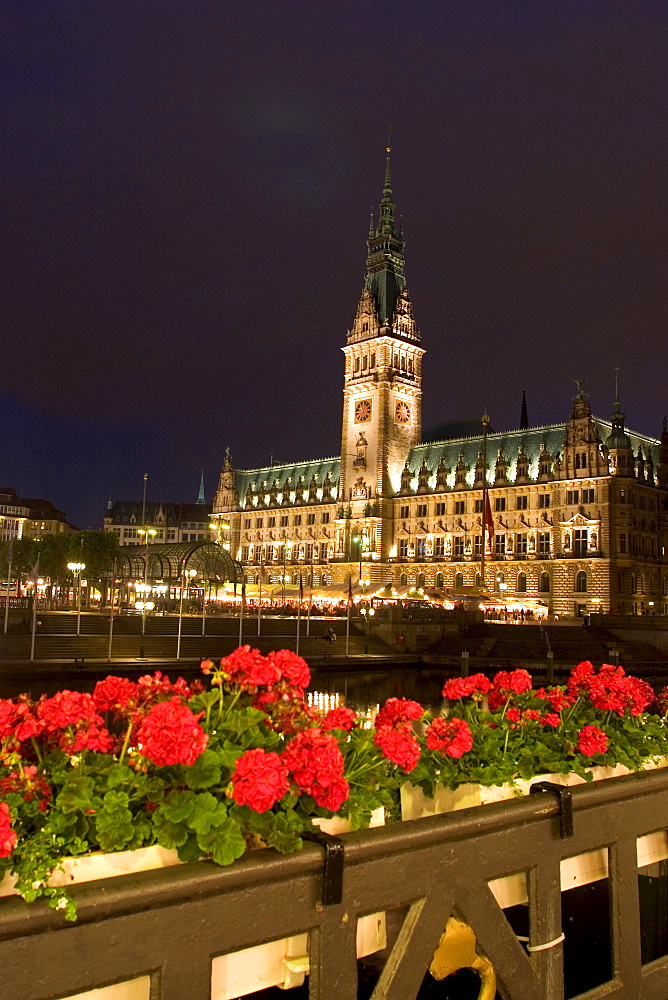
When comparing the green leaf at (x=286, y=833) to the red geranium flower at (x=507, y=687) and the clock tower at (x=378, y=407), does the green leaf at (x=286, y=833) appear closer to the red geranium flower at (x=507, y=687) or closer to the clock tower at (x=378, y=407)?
the red geranium flower at (x=507, y=687)

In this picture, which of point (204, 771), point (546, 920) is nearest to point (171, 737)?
point (204, 771)

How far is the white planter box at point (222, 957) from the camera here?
3.54 meters

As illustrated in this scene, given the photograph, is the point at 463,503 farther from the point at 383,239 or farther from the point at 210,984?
the point at 210,984

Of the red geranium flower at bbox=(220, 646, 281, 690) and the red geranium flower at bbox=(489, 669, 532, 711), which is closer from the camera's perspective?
the red geranium flower at bbox=(220, 646, 281, 690)

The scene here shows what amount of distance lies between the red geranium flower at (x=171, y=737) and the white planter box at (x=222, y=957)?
390mm

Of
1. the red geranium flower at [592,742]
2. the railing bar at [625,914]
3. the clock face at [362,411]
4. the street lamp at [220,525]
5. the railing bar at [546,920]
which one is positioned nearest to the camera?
Result: the railing bar at [546,920]

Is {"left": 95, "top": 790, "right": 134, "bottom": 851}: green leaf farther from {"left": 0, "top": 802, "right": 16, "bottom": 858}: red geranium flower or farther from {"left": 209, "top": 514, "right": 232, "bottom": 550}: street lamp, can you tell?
{"left": 209, "top": 514, "right": 232, "bottom": 550}: street lamp

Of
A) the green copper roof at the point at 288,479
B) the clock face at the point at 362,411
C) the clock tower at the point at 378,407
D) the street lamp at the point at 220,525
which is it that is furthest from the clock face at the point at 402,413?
the street lamp at the point at 220,525

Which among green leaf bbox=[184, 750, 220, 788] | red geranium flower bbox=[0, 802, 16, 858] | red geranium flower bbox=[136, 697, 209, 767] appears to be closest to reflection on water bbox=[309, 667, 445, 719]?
green leaf bbox=[184, 750, 220, 788]

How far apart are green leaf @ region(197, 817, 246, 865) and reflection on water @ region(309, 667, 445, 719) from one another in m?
28.8

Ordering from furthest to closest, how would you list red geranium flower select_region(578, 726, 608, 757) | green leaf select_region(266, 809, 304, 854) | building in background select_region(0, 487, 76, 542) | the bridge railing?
building in background select_region(0, 487, 76, 542)
red geranium flower select_region(578, 726, 608, 757)
green leaf select_region(266, 809, 304, 854)
the bridge railing

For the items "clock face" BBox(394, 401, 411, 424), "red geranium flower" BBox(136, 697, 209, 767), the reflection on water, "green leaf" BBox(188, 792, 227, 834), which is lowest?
the reflection on water

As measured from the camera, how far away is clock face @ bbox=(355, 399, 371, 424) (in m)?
114

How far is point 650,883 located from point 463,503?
3929 inches
